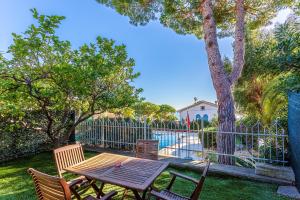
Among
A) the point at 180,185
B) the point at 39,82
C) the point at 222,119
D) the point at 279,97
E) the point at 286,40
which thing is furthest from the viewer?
the point at 279,97

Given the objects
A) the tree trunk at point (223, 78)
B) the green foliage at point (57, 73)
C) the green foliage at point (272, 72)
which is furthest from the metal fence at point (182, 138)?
the green foliage at point (57, 73)

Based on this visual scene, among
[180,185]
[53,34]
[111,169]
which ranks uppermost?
[53,34]

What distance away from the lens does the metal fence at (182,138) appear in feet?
17.9

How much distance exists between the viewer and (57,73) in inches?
219

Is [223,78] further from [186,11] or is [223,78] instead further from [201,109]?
[201,109]

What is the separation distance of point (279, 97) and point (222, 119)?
3947 mm

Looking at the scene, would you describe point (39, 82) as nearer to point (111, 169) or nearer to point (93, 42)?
point (93, 42)

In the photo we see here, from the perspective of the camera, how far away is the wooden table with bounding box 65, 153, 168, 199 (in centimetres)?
304

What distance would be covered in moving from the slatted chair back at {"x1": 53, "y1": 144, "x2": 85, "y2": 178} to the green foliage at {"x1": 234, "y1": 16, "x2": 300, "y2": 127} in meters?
4.59

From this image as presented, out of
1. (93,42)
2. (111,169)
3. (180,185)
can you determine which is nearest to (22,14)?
(93,42)

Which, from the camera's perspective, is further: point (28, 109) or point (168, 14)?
point (168, 14)

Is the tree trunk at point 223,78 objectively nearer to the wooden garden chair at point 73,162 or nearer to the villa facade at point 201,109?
the wooden garden chair at point 73,162

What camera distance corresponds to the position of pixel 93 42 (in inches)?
252

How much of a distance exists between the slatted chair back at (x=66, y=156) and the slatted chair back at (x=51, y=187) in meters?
1.04
